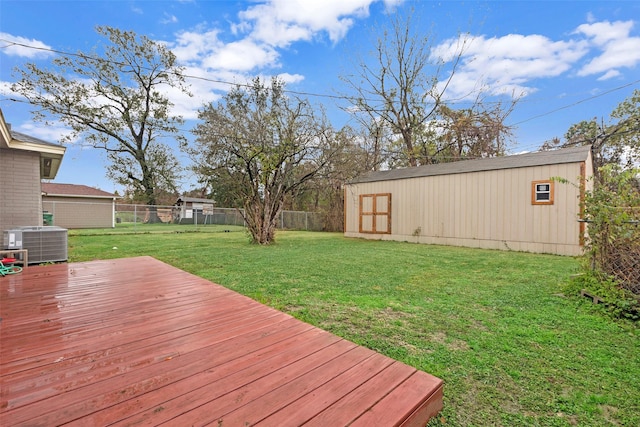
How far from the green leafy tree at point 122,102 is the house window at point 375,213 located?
12.2 metres

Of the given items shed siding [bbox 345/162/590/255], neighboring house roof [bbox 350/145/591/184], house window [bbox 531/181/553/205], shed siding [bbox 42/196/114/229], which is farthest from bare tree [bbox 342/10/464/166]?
shed siding [bbox 42/196/114/229]

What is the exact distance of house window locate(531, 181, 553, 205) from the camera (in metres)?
6.73

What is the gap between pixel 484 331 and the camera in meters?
2.16

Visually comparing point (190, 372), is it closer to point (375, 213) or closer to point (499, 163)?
point (499, 163)

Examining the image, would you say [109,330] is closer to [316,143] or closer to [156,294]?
[156,294]

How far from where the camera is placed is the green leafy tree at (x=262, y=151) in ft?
24.4

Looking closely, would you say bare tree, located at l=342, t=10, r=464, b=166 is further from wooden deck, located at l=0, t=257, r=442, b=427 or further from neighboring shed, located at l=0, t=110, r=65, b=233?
wooden deck, located at l=0, t=257, r=442, b=427

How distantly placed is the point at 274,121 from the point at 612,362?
24.1 feet

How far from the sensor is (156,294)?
8.87 feet

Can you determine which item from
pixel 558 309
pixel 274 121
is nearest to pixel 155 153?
pixel 274 121

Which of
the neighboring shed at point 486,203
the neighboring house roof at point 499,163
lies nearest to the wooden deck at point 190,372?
the neighboring shed at point 486,203

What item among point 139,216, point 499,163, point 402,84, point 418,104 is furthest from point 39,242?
point 418,104

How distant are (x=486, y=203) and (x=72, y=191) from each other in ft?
70.0

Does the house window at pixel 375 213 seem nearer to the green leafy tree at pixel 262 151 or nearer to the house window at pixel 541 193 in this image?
the green leafy tree at pixel 262 151
